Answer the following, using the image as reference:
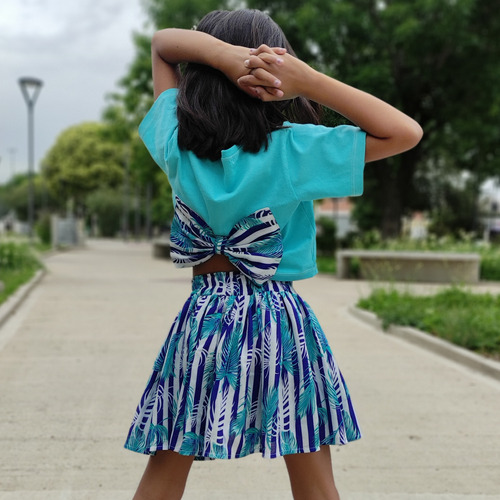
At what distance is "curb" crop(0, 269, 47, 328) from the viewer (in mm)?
8705

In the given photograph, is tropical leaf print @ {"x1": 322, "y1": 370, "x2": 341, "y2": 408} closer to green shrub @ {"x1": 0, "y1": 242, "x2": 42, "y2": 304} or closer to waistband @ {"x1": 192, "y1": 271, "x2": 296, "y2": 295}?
waistband @ {"x1": 192, "y1": 271, "x2": 296, "y2": 295}

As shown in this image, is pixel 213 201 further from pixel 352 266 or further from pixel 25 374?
pixel 352 266

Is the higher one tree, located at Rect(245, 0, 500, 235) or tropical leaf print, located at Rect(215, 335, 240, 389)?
tree, located at Rect(245, 0, 500, 235)

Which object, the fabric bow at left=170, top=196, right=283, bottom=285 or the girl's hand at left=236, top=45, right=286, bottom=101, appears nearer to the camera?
the girl's hand at left=236, top=45, right=286, bottom=101

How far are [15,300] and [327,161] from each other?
9.25m

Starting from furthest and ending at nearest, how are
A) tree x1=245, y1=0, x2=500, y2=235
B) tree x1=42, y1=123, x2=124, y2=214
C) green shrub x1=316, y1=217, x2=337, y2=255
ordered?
tree x1=42, y1=123, x2=124, y2=214
green shrub x1=316, y1=217, x2=337, y2=255
tree x1=245, y1=0, x2=500, y2=235

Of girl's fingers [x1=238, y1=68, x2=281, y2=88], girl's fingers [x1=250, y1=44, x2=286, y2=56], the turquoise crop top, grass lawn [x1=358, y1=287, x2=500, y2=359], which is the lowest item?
grass lawn [x1=358, y1=287, x2=500, y2=359]

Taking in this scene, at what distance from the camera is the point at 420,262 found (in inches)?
664

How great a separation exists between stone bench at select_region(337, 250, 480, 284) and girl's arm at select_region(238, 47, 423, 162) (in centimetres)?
1530

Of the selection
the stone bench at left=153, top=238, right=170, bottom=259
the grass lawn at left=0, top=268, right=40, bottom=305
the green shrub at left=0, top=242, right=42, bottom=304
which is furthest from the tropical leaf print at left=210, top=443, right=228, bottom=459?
the stone bench at left=153, top=238, right=170, bottom=259

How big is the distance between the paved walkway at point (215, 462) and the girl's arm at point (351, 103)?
198 cm

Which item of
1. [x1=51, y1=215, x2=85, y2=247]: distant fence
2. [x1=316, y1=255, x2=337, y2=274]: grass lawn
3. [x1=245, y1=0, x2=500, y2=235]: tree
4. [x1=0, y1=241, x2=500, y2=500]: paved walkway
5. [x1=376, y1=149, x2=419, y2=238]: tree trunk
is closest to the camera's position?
[x1=0, y1=241, x2=500, y2=500]: paved walkway

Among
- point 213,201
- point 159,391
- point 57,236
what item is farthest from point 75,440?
point 57,236

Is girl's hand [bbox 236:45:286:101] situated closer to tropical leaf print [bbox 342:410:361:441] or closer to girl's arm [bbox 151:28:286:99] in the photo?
girl's arm [bbox 151:28:286:99]
